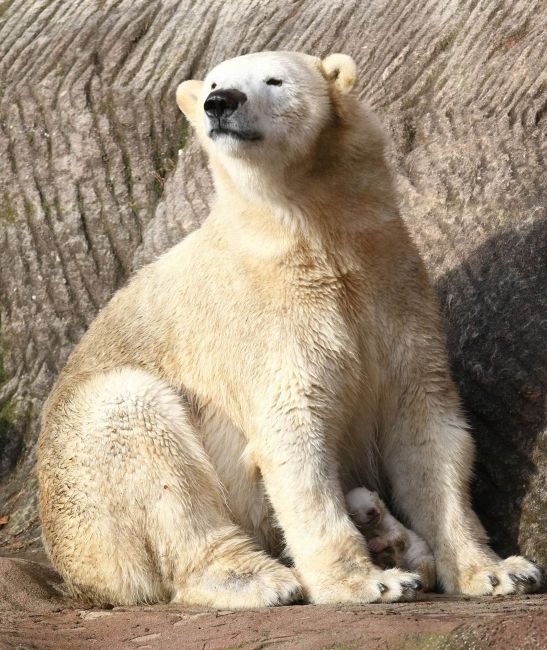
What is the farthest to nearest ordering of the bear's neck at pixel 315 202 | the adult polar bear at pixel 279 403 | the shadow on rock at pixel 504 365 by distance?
the shadow on rock at pixel 504 365 → the bear's neck at pixel 315 202 → the adult polar bear at pixel 279 403

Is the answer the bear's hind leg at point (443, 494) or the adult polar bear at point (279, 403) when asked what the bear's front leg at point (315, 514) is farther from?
the bear's hind leg at point (443, 494)

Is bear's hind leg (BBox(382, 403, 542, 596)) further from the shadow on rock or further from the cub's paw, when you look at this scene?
the shadow on rock

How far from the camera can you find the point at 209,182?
32.8 ft

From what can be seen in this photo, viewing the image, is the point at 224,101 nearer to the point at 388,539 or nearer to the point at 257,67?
the point at 257,67

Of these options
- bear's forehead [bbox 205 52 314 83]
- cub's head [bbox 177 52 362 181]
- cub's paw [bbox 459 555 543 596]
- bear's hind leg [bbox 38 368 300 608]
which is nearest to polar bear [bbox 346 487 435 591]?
cub's paw [bbox 459 555 543 596]

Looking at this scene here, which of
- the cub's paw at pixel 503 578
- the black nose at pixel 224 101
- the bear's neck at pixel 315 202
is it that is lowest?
the cub's paw at pixel 503 578

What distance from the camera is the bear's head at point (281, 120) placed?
595cm

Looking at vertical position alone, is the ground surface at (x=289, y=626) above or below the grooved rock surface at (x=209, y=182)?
below

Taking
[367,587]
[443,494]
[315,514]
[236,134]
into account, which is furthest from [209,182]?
[367,587]

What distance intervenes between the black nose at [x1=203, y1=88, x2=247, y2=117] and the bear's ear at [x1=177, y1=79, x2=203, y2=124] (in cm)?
87

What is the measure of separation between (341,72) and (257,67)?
0.59 metres

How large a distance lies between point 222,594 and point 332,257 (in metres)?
2.08

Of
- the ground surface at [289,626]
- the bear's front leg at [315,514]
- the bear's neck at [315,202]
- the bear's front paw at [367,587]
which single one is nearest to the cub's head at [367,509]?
the bear's front leg at [315,514]

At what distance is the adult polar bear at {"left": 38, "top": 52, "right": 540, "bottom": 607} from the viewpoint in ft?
19.7
